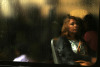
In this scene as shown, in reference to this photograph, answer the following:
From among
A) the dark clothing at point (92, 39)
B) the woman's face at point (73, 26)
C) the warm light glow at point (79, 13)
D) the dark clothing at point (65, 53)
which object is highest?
the warm light glow at point (79, 13)

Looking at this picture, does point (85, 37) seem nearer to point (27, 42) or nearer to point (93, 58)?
point (93, 58)

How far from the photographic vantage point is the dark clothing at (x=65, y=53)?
229cm

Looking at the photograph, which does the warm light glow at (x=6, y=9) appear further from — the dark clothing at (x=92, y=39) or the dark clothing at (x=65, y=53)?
the dark clothing at (x=92, y=39)

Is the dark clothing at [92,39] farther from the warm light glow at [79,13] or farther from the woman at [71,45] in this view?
the warm light glow at [79,13]

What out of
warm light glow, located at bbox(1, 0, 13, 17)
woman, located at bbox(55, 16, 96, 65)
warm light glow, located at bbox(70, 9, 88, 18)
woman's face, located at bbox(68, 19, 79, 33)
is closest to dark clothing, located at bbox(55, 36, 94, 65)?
woman, located at bbox(55, 16, 96, 65)

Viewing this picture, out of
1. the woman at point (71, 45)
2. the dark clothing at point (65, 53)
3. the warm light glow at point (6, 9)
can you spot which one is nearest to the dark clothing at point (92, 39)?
the woman at point (71, 45)

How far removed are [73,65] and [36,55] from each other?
22.4 inches

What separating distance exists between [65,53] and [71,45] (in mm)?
148

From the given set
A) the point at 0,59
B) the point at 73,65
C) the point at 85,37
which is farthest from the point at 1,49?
the point at 85,37

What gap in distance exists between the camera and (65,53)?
232cm

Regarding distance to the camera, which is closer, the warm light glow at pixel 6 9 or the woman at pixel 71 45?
the woman at pixel 71 45

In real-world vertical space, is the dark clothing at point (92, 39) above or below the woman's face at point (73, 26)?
below

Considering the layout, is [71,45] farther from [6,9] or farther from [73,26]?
[6,9]

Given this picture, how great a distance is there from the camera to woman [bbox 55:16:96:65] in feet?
7.48
